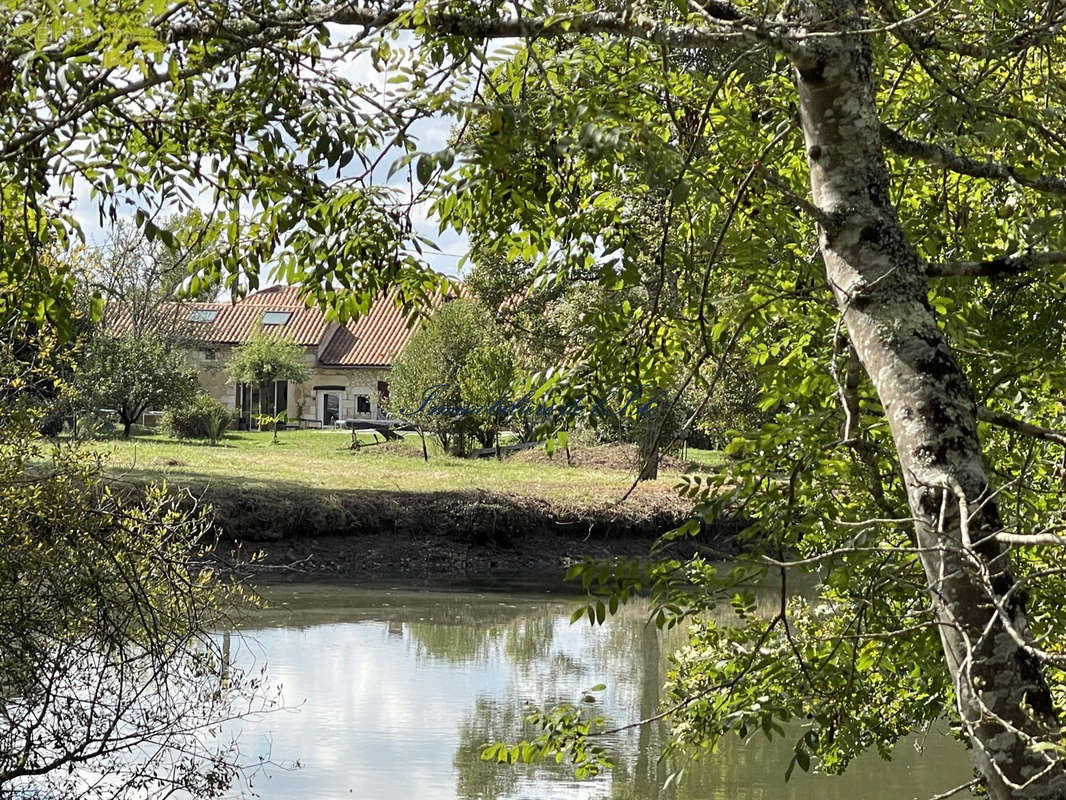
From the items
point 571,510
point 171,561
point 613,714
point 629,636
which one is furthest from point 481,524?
point 171,561

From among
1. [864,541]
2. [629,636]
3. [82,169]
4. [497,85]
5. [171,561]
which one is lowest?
[629,636]

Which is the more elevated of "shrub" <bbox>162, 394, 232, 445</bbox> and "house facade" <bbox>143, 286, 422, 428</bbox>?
"house facade" <bbox>143, 286, 422, 428</bbox>

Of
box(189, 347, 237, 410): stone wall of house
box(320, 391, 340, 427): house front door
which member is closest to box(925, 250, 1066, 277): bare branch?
box(320, 391, 340, 427): house front door

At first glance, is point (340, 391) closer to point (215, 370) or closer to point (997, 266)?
point (215, 370)

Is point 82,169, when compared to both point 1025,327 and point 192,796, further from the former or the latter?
point 192,796

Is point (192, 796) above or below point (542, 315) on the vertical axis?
below

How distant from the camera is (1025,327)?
466 cm

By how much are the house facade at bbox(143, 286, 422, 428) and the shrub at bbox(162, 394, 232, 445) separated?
9.55 meters

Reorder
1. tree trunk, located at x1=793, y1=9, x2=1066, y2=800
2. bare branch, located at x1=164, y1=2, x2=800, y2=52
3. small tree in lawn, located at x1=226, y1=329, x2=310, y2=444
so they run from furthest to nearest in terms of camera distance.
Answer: small tree in lawn, located at x1=226, y1=329, x2=310, y2=444 → bare branch, located at x1=164, y1=2, x2=800, y2=52 → tree trunk, located at x1=793, y1=9, x2=1066, y2=800

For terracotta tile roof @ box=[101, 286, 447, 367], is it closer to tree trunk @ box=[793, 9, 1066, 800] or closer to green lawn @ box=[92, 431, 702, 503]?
green lawn @ box=[92, 431, 702, 503]

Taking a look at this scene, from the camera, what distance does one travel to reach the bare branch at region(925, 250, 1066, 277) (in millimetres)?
3059

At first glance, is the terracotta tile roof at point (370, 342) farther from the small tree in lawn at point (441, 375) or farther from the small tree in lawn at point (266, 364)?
the small tree in lawn at point (441, 375)

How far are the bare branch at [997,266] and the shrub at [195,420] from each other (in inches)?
1220

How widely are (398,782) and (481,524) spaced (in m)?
11.9
